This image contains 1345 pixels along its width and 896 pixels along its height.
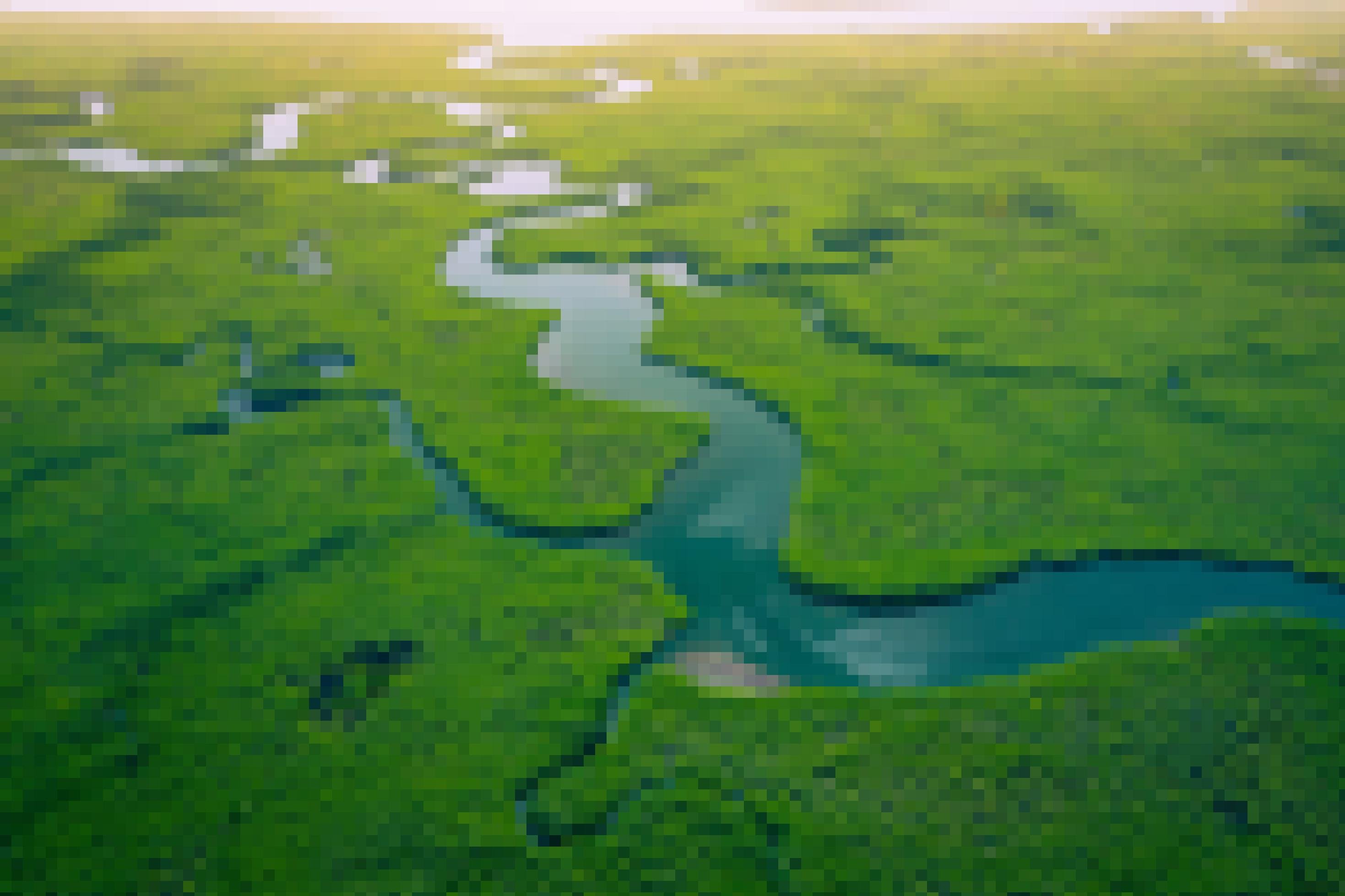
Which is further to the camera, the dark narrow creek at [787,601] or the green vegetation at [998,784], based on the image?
the dark narrow creek at [787,601]

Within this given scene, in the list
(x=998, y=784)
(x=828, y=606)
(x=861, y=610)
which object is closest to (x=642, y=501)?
(x=828, y=606)

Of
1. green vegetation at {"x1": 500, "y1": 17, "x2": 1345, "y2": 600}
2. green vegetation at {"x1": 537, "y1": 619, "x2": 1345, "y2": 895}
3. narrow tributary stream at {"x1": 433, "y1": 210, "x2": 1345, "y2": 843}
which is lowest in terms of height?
green vegetation at {"x1": 537, "y1": 619, "x2": 1345, "y2": 895}

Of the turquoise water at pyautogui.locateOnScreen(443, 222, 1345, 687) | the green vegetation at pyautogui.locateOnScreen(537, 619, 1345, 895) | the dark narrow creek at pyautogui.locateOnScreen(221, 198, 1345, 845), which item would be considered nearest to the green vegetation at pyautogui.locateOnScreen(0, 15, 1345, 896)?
the green vegetation at pyautogui.locateOnScreen(537, 619, 1345, 895)

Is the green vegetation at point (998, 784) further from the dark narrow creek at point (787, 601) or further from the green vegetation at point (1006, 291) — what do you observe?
the green vegetation at point (1006, 291)

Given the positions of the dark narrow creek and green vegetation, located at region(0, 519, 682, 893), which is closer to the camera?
green vegetation, located at region(0, 519, 682, 893)

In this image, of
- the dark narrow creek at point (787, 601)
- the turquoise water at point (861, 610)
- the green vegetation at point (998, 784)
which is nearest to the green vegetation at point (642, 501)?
the green vegetation at point (998, 784)

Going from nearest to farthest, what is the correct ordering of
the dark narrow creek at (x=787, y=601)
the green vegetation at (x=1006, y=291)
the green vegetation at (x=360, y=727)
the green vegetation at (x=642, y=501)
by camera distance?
the green vegetation at (x=360, y=727), the green vegetation at (x=642, y=501), the dark narrow creek at (x=787, y=601), the green vegetation at (x=1006, y=291)

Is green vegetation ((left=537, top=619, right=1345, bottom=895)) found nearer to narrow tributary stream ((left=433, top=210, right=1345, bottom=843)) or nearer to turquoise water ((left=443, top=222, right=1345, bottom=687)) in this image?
narrow tributary stream ((left=433, top=210, right=1345, bottom=843))

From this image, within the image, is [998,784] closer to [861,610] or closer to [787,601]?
[861,610]

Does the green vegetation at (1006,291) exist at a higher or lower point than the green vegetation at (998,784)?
higher

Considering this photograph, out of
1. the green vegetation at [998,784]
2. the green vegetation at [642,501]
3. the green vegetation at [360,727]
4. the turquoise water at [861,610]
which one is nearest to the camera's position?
the green vegetation at [998,784]

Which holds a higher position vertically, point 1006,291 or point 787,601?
point 1006,291
